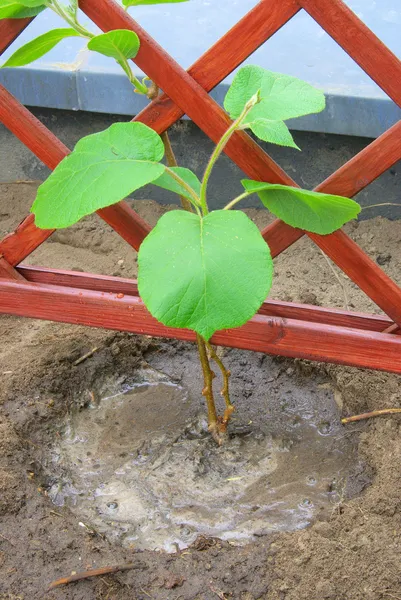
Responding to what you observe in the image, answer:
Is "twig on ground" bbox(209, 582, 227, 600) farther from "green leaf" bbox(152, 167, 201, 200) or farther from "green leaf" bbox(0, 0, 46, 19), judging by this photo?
"green leaf" bbox(0, 0, 46, 19)

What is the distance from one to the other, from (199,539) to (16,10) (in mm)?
1125

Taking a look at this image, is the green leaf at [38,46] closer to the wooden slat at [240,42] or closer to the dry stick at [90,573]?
the wooden slat at [240,42]

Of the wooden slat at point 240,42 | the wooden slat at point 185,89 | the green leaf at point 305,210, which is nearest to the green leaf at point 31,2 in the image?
the wooden slat at point 185,89

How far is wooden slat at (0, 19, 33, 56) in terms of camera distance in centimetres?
157

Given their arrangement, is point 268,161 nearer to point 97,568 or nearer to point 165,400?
point 165,400

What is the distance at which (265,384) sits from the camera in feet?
6.28

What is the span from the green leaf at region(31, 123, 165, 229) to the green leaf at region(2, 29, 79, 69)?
259 mm

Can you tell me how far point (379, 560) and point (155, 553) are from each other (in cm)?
43

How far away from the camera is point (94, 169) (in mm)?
1270

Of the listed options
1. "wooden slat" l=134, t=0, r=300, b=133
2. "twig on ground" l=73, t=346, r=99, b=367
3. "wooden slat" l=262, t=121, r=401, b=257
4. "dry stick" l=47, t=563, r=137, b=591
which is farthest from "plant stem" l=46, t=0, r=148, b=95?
"dry stick" l=47, t=563, r=137, b=591

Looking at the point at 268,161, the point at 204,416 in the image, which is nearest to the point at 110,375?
the point at 204,416

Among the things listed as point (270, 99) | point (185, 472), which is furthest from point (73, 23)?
point (185, 472)

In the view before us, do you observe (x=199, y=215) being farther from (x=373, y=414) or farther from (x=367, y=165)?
(x=373, y=414)

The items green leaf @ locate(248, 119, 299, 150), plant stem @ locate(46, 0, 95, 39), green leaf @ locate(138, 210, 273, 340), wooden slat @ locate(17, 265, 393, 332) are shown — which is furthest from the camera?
wooden slat @ locate(17, 265, 393, 332)
